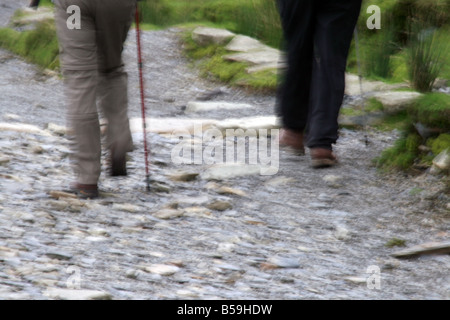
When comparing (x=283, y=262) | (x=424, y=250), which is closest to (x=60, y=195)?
(x=283, y=262)

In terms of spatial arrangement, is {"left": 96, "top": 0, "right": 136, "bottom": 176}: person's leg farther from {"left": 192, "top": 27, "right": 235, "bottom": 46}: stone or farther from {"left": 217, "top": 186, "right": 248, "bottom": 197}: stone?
{"left": 192, "top": 27, "right": 235, "bottom": 46}: stone

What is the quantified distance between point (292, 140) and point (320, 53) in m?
0.64

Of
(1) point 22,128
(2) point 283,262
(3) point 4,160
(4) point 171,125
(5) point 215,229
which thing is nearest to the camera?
(2) point 283,262

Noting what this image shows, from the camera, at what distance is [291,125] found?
195 inches

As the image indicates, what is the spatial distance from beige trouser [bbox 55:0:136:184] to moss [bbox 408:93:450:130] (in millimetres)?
1866

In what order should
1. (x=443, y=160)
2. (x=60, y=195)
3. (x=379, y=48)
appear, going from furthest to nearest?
(x=379, y=48) < (x=443, y=160) < (x=60, y=195)

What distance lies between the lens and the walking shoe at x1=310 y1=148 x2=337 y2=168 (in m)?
4.78

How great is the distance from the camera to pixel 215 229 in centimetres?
381

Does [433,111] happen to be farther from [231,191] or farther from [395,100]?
[231,191]

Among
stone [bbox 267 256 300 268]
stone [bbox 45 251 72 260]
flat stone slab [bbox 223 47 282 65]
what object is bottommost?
stone [bbox 267 256 300 268]

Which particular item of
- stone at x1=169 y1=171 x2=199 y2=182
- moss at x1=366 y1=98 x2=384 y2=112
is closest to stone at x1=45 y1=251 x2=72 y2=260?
stone at x1=169 y1=171 x2=199 y2=182

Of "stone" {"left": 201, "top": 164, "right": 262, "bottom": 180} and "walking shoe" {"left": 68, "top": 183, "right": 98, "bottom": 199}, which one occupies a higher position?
"walking shoe" {"left": 68, "top": 183, "right": 98, "bottom": 199}

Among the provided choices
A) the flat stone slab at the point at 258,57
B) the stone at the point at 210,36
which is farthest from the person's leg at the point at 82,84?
the stone at the point at 210,36
